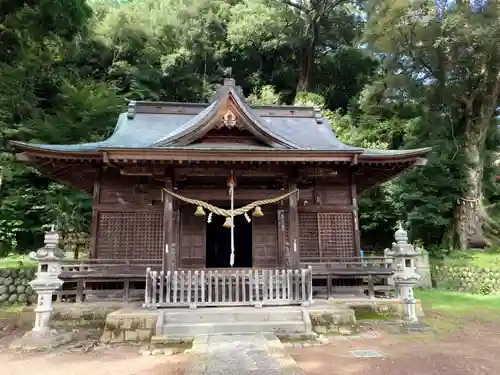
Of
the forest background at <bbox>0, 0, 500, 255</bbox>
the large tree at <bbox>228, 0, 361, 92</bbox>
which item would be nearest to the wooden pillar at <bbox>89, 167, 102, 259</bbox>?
the forest background at <bbox>0, 0, 500, 255</bbox>

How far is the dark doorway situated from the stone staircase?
6007 millimetres

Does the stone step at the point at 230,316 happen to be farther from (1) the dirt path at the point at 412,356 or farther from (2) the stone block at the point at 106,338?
(2) the stone block at the point at 106,338

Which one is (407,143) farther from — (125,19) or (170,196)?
(125,19)

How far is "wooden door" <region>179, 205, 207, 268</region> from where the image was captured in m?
10.4

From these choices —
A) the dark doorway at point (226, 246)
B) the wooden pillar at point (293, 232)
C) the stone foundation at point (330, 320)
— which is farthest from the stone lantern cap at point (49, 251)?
the dark doorway at point (226, 246)

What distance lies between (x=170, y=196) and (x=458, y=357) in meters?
6.97

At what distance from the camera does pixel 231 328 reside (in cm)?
729

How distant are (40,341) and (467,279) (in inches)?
628

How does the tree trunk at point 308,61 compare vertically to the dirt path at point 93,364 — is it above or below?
above

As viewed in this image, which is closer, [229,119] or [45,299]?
[45,299]

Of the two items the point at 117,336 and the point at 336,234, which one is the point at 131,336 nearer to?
the point at 117,336

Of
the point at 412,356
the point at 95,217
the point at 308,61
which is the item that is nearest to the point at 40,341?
the point at 95,217

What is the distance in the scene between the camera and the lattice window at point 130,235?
10203 millimetres

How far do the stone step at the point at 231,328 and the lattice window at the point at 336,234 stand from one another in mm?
3642
